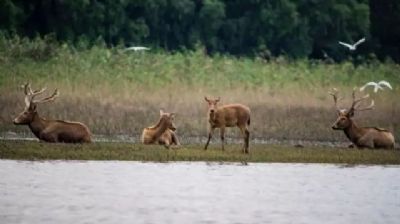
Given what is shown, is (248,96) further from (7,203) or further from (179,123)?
(7,203)

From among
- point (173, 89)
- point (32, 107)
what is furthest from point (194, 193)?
point (173, 89)

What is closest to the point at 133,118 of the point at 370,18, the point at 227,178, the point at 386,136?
the point at 386,136

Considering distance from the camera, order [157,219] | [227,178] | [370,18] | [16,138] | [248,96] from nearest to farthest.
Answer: [157,219], [227,178], [16,138], [248,96], [370,18]

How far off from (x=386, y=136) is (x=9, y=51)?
7.79 metres

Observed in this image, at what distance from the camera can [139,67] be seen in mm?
24578

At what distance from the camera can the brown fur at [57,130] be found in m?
18.5

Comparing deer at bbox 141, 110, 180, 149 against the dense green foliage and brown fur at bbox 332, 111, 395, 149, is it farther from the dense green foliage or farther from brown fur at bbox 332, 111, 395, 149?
the dense green foliage

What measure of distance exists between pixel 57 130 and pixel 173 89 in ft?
16.5

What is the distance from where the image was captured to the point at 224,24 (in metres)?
32.7

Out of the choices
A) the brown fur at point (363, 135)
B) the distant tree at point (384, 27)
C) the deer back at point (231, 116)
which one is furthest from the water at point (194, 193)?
the distant tree at point (384, 27)

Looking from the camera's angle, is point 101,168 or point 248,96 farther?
point 248,96

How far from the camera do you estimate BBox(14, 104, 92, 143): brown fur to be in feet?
60.7

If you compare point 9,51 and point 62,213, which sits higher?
point 9,51

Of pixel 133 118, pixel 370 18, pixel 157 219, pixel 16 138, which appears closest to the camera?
pixel 157 219
